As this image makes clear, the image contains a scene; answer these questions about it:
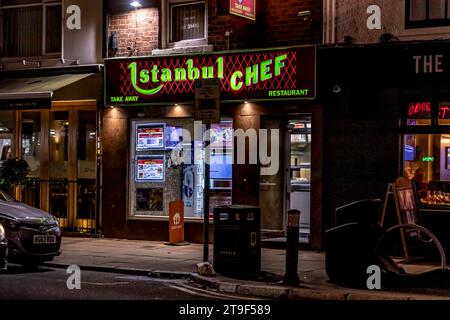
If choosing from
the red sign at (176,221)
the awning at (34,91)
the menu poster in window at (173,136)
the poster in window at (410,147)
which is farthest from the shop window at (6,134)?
→ the poster in window at (410,147)

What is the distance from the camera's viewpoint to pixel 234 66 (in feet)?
53.0

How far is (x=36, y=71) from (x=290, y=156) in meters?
6.83

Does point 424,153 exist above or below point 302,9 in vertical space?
below

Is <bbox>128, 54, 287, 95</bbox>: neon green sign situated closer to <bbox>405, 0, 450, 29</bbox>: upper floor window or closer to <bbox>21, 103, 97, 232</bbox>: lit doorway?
<bbox>21, 103, 97, 232</bbox>: lit doorway

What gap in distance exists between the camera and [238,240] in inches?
484

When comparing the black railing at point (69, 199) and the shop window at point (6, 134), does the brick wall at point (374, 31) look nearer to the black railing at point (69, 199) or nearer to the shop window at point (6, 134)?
the black railing at point (69, 199)

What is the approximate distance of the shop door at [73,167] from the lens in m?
18.2

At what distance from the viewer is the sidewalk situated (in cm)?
1079

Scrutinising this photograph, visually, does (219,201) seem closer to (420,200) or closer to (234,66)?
(234,66)

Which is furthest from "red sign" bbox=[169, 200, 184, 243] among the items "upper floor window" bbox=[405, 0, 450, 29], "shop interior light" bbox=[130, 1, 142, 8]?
"upper floor window" bbox=[405, 0, 450, 29]

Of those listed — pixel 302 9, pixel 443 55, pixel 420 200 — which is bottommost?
pixel 420 200
